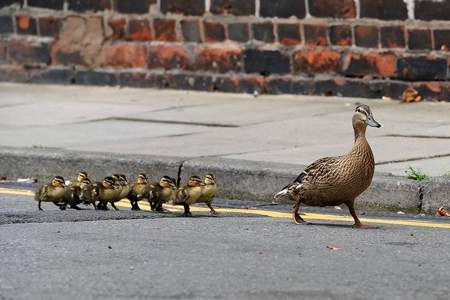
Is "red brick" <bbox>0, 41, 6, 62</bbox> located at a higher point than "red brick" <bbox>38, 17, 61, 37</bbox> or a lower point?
lower

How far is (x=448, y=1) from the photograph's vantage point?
14.4 meters

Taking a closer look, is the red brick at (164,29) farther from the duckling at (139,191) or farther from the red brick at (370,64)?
the duckling at (139,191)

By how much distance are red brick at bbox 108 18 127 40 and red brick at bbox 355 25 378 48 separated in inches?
116

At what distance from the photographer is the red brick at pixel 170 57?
16.3 m

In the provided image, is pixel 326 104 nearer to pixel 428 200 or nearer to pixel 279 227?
pixel 428 200

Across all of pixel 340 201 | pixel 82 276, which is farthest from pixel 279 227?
pixel 82 276

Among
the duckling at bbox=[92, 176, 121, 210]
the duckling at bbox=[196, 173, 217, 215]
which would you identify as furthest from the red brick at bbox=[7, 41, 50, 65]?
the duckling at bbox=[196, 173, 217, 215]

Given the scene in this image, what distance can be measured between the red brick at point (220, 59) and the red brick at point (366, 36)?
1.44m

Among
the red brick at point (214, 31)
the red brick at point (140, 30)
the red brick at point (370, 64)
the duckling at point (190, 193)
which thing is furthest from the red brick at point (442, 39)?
the duckling at point (190, 193)

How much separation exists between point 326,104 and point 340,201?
6048 mm

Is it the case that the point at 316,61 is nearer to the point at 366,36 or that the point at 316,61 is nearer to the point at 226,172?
the point at 366,36

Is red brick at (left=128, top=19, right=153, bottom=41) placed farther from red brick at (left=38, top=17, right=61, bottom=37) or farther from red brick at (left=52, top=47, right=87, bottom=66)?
red brick at (left=38, top=17, right=61, bottom=37)

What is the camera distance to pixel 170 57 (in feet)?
54.0

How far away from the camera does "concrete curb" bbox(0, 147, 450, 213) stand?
9.89 meters
